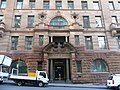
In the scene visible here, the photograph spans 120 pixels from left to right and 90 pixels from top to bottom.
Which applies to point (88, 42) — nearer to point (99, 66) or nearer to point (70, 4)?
point (99, 66)

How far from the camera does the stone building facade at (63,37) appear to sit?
1019 inches

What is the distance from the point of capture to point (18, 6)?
1217 inches

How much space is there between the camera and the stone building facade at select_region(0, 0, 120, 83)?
25875mm

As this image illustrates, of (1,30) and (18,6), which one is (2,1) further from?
(1,30)

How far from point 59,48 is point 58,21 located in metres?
5.98

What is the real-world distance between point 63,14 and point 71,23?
249 centimetres

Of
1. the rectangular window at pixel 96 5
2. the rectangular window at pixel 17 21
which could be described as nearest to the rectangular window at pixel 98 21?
the rectangular window at pixel 96 5

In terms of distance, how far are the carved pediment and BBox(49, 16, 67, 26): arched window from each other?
464cm

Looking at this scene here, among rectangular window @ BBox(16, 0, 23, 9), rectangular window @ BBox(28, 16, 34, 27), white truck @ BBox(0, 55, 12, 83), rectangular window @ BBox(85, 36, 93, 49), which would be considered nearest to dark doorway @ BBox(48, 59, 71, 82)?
rectangular window @ BBox(85, 36, 93, 49)

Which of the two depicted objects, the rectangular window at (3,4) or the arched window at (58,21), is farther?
the rectangular window at (3,4)

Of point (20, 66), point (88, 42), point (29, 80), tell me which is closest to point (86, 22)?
point (88, 42)

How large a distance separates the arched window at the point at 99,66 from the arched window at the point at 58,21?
8998 mm

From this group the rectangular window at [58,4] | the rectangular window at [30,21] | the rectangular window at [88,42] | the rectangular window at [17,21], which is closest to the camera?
the rectangular window at [88,42]

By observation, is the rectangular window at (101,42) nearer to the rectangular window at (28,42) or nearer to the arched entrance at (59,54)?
the arched entrance at (59,54)
